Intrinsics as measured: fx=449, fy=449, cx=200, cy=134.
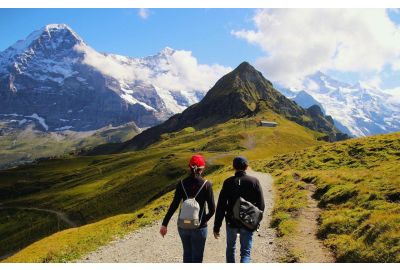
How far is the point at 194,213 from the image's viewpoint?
1505 centimetres

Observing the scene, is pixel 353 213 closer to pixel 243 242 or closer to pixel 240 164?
pixel 243 242

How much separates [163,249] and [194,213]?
1247cm

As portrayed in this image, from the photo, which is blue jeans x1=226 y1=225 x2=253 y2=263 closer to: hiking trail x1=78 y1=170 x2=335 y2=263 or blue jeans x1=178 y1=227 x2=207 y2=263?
blue jeans x1=178 y1=227 x2=207 y2=263

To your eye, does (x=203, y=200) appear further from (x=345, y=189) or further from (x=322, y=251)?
(x=345, y=189)

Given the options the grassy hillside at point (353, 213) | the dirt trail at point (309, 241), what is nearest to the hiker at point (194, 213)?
the dirt trail at point (309, 241)

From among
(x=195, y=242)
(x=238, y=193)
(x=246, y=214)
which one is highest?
(x=238, y=193)

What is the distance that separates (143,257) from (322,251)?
32.5 feet

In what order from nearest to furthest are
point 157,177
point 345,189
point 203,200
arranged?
point 203,200
point 345,189
point 157,177

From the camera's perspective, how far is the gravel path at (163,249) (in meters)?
23.8

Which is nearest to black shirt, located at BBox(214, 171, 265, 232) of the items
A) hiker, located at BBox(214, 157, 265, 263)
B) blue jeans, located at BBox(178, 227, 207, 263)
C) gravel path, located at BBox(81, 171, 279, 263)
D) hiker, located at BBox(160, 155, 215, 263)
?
hiker, located at BBox(214, 157, 265, 263)

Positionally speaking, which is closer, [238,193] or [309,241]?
[238,193]

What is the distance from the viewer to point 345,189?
3459 centimetres

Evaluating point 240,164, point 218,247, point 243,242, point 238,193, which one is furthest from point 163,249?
point 240,164
